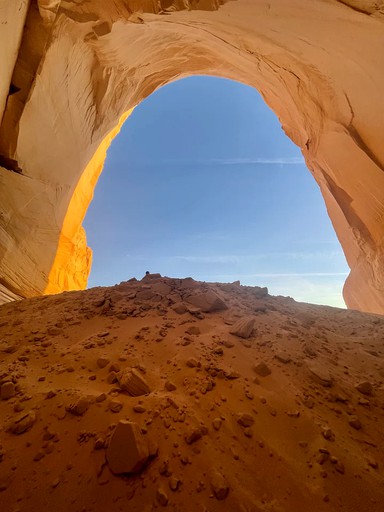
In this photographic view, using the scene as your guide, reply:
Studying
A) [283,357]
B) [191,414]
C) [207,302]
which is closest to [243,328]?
[283,357]

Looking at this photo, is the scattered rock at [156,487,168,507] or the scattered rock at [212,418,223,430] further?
the scattered rock at [212,418,223,430]

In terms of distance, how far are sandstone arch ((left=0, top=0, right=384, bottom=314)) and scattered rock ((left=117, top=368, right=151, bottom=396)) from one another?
4.14 metres

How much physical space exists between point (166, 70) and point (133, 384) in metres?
8.04

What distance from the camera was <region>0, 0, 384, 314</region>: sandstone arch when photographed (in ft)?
11.7

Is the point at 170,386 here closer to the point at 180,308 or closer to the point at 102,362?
the point at 102,362

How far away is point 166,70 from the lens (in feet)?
22.8

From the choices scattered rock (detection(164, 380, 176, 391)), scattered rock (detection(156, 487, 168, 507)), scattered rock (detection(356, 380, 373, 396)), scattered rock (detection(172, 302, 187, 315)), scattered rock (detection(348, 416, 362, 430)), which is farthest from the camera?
scattered rock (detection(172, 302, 187, 315))

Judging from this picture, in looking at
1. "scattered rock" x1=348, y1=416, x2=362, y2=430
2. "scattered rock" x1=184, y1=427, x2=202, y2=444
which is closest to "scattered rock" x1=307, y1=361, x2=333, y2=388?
"scattered rock" x1=348, y1=416, x2=362, y2=430

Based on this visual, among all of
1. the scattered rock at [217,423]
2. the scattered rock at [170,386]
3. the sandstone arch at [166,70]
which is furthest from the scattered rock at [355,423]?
the sandstone arch at [166,70]

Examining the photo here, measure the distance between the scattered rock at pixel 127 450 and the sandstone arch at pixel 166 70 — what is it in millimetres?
4537

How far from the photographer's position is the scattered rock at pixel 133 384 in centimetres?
161

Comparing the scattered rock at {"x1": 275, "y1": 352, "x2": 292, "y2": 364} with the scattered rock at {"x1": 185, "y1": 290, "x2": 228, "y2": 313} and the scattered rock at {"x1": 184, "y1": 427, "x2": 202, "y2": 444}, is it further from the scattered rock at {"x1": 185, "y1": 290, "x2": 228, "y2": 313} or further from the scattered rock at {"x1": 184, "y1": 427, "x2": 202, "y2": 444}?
the scattered rock at {"x1": 184, "y1": 427, "x2": 202, "y2": 444}

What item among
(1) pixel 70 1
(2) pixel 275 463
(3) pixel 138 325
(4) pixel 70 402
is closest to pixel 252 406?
(2) pixel 275 463

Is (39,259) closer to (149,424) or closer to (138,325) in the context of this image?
(138,325)
